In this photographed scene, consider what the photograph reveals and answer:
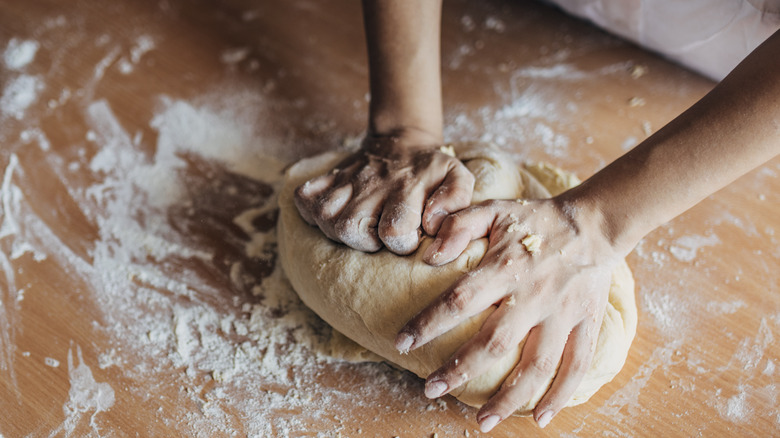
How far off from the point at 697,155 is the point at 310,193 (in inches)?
25.7

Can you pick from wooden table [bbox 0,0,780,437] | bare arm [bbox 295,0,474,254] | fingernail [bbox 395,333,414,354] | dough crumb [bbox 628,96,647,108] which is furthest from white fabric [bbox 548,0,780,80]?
fingernail [bbox 395,333,414,354]

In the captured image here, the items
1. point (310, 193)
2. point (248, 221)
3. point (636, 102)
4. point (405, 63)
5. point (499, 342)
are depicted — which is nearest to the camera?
point (499, 342)

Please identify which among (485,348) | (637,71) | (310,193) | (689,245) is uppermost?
(310,193)

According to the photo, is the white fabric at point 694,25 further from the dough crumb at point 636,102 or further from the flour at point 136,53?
the flour at point 136,53

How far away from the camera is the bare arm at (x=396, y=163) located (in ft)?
3.30

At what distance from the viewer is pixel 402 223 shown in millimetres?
977

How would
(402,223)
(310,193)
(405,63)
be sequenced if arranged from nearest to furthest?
(402,223), (310,193), (405,63)

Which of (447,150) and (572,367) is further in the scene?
(447,150)

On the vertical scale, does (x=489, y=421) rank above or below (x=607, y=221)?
below

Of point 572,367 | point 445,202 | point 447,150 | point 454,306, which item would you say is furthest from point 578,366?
point 447,150

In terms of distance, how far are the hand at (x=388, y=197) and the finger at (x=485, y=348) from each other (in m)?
0.19

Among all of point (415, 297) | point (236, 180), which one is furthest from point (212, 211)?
point (415, 297)

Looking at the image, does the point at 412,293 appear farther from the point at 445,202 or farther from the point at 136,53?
the point at 136,53

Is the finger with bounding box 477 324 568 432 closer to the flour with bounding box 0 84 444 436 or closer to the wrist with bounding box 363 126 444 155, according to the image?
the flour with bounding box 0 84 444 436
